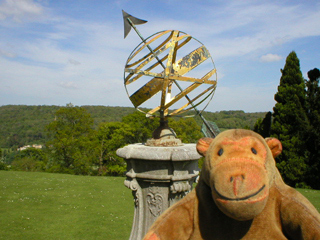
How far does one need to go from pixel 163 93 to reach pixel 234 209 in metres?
2.42

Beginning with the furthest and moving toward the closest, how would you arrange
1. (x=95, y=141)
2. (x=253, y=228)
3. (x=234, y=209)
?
(x=95, y=141)
(x=253, y=228)
(x=234, y=209)

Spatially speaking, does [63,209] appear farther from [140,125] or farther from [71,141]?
[71,141]

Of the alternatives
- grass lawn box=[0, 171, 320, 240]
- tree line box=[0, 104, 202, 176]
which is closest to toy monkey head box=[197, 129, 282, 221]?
grass lawn box=[0, 171, 320, 240]

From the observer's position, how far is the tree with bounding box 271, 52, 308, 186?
1471 centimetres

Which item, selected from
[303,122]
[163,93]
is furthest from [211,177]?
[303,122]

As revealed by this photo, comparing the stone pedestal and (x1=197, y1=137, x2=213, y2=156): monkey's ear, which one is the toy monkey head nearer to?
(x1=197, y1=137, x2=213, y2=156): monkey's ear

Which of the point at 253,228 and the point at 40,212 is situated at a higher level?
the point at 253,228

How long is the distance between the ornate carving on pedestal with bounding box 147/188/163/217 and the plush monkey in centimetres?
195

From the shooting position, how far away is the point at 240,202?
179 centimetres

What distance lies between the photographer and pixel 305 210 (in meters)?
1.97

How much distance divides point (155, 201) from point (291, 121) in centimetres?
1317

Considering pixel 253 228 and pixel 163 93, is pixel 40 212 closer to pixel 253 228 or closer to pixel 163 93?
pixel 163 93

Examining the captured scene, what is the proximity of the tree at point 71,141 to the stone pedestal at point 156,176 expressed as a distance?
20591 mm

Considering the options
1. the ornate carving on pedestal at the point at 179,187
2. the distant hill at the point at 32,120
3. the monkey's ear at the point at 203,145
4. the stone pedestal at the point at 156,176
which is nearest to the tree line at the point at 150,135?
the stone pedestal at the point at 156,176
